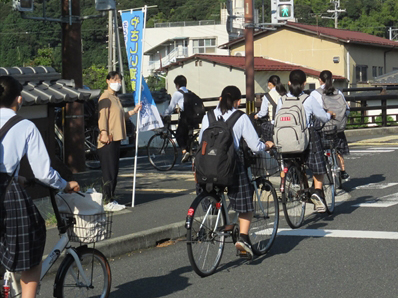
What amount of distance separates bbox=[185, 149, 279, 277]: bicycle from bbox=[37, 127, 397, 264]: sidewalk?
137cm

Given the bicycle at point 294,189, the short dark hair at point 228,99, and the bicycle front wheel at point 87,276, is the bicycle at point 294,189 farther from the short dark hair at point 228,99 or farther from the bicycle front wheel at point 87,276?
the bicycle front wheel at point 87,276

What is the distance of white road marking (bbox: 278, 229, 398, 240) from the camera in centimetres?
748

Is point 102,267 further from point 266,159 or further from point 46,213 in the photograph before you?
point 46,213

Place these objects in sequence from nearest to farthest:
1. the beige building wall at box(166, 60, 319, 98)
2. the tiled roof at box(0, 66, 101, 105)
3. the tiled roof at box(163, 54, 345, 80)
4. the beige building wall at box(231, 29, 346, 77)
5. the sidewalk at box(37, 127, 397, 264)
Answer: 1. the sidewalk at box(37, 127, 397, 264)
2. the tiled roof at box(0, 66, 101, 105)
3. the tiled roof at box(163, 54, 345, 80)
4. the beige building wall at box(166, 60, 319, 98)
5. the beige building wall at box(231, 29, 346, 77)

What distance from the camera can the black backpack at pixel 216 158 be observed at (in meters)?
5.84

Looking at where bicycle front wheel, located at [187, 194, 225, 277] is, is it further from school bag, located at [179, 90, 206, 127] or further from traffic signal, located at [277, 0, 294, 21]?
traffic signal, located at [277, 0, 294, 21]

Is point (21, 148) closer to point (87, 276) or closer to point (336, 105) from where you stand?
point (87, 276)

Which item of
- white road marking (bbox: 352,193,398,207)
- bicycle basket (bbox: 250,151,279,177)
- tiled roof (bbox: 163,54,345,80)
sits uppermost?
tiled roof (bbox: 163,54,345,80)

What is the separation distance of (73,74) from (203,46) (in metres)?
70.6

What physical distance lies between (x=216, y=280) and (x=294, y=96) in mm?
2785

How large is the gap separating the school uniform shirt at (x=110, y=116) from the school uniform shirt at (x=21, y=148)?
475 cm

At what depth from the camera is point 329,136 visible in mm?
9930

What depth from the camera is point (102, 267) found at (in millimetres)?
5066

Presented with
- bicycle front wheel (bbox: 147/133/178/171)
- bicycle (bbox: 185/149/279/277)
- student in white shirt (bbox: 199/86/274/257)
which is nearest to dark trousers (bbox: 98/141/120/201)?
bicycle (bbox: 185/149/279/277)
